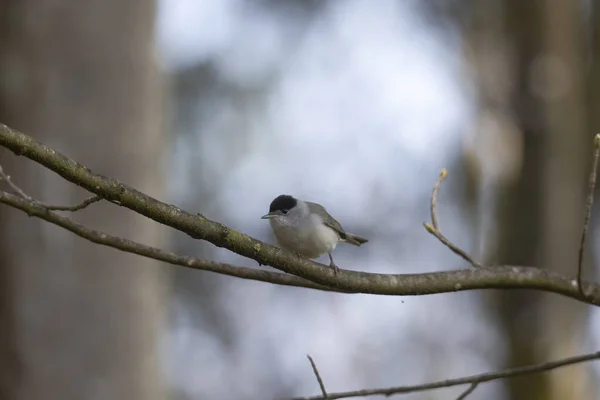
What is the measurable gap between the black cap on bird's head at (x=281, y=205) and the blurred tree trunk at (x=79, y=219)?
851 mm

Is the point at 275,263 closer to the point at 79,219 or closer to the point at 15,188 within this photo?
the point at 15,188

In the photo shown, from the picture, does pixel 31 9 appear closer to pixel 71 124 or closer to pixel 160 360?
pixel 71 124

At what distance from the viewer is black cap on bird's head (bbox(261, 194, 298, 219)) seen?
2.99 metres

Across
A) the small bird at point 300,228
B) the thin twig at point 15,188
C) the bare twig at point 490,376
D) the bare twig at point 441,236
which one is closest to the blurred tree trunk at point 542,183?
the small bird at point 300,228

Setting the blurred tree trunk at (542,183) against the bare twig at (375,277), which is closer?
the bare twig at (375,277)

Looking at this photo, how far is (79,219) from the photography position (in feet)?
11.1

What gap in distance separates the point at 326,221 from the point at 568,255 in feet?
8.10

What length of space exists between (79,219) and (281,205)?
1.04 m

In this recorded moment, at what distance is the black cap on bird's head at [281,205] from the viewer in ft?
9.81

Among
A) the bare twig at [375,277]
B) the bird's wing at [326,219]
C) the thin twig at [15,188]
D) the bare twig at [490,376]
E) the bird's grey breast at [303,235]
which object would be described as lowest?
the bare twig at [490,376]

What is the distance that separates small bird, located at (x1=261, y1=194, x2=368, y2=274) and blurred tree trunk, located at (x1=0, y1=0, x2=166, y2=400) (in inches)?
35.5

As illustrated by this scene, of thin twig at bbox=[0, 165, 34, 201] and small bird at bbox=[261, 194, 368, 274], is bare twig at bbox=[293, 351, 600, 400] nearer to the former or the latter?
thin twig at bbox=[0, 165, 34, 201]

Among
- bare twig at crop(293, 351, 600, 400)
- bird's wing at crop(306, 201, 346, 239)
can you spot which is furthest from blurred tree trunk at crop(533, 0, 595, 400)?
bare twig at crop(293, 351, 600, 400)

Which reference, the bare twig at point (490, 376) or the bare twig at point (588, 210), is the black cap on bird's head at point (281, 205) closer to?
the bare twig at point (490, 376)
